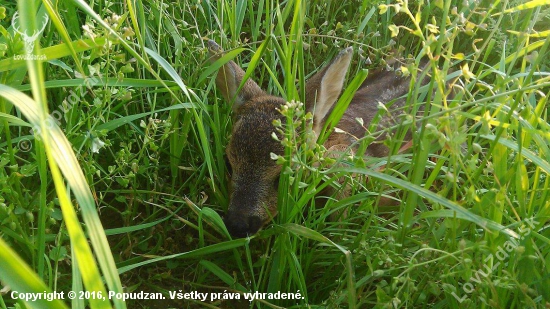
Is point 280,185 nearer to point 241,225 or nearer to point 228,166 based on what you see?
point 241,225

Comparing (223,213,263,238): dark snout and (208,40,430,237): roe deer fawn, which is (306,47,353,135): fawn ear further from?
(223,213,263,238): dark snout

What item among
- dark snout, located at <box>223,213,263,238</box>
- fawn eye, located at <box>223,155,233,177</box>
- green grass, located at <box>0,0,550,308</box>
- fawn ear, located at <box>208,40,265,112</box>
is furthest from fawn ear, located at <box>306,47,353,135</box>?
dark snout, located at <box>223,213,263,238</box>

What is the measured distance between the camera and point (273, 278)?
3025mm

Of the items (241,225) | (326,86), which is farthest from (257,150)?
(326,86)

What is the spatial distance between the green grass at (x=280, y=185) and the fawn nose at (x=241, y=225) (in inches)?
2.7

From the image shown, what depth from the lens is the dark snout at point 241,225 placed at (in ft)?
11.1

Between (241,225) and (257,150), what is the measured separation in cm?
44

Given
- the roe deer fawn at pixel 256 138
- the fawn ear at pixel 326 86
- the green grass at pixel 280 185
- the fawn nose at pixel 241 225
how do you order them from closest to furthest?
the green grass at pixel 280 185 < the fawn nose at pixel 241 225 < the roe deer fawn at pixel 256 138 < the fawn ear at pixel 326 86

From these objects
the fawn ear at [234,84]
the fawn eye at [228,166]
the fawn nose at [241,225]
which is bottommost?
the fawn nose at [241,225]

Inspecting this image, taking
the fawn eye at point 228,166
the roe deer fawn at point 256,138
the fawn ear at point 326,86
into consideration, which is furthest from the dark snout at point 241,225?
the fawn ear at point 326,86

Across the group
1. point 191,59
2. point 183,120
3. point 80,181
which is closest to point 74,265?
point 80,181

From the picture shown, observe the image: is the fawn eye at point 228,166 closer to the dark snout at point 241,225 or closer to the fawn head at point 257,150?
the fawn head at point 257,150

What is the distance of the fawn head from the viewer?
3.48 m

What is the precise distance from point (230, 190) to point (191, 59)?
2.49 feet
